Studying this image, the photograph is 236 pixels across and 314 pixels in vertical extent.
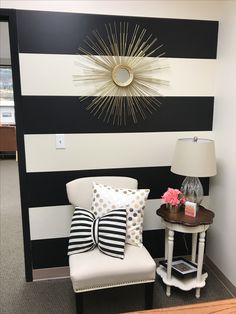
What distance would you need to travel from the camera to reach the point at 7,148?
6.94 m

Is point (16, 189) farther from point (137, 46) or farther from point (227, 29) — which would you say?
point (227, 29)

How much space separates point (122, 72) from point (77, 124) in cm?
54

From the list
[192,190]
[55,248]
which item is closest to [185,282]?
[192,190]

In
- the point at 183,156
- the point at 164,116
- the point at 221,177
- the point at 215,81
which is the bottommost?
the point at 221,177

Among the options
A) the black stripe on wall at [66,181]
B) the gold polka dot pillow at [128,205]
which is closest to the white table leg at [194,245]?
the black stripe on wall at [66,181]

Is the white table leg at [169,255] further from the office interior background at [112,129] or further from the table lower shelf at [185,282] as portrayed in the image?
the office interior background at [112,129]

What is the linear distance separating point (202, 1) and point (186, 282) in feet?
7.19

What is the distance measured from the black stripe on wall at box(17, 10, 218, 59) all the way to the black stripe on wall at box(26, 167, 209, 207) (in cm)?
94

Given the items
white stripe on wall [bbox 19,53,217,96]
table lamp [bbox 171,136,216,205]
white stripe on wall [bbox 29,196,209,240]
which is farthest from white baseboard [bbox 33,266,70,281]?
white stripe on wall [bbox 19,53,217,96]

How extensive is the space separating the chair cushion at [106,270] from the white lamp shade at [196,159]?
69cm

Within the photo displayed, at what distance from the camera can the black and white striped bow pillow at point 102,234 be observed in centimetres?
197

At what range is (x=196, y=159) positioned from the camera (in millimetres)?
2119

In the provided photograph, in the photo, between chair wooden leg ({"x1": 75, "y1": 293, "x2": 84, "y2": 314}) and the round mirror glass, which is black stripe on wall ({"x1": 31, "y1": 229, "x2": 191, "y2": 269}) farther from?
the round mirror glass

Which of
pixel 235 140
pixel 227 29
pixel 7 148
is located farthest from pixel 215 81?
pixel 7 148
